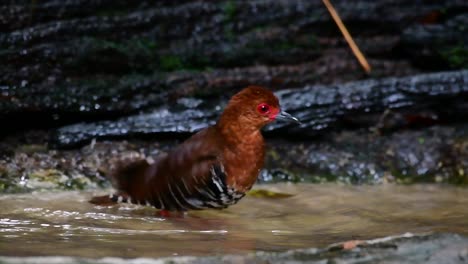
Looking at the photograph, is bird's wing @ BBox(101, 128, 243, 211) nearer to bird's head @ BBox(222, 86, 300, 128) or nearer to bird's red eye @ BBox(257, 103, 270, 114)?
bird's head @ BBox(222, 86, 300, 128)

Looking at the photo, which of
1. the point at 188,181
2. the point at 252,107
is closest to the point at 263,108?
the point at 252,107

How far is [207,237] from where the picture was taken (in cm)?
390

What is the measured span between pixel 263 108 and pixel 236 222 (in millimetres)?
700

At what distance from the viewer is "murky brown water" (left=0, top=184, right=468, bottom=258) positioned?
3.45 metres

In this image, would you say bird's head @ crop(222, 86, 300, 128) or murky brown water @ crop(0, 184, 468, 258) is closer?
murky brown water @ crop(0, 184, 468, 258)

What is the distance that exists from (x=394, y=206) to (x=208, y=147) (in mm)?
1279

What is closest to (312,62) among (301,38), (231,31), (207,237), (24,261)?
(301,38)

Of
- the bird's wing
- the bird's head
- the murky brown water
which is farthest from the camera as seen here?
the bird's head

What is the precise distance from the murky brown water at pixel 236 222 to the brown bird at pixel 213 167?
11 centimetres

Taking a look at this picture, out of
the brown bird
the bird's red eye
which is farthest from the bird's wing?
the bird's red eye

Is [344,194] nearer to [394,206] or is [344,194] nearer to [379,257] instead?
[394,206]

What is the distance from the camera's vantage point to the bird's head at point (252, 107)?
15.4 ft

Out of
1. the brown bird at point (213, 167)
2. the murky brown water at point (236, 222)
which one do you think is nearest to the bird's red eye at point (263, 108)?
the brown bird at point (213, 167)

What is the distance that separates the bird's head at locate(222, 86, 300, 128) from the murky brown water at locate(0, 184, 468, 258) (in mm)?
566
